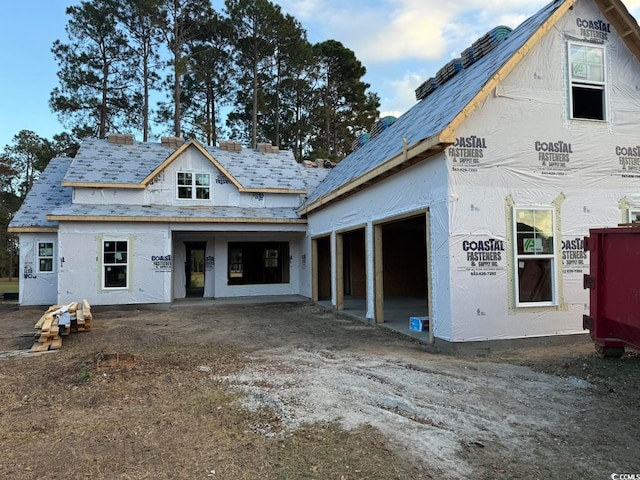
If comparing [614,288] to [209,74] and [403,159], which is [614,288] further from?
[209,74]

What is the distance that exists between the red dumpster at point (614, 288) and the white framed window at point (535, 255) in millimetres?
1288

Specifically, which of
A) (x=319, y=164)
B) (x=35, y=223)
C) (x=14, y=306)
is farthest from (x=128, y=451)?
(x=319, y=164)

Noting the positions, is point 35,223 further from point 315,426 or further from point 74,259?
point 315,426

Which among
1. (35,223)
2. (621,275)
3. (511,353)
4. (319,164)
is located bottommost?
(511,353)

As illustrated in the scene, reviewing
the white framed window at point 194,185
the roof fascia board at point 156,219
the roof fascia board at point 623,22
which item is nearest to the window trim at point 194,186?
the white framed window at point 194,185

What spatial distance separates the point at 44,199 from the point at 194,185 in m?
5.92

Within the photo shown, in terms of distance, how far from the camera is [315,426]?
13.3 ft

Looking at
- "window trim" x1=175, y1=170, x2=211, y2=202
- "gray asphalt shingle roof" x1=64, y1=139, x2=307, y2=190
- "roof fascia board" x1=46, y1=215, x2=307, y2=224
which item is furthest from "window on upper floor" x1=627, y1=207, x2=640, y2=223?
"window trim" x1=175, y1=170, x2=211, y2=202

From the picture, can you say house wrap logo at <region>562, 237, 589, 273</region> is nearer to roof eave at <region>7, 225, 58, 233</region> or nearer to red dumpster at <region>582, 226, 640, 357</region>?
red dumpster at <region>582, 226, 640, 357</region>

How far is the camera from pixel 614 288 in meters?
5.94

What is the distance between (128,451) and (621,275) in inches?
248

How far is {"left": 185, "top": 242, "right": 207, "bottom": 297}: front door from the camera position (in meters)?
17.5

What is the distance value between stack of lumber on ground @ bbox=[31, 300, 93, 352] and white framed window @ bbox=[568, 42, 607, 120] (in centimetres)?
1087

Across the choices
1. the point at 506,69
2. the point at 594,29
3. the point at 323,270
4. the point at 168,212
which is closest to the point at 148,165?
the point at 168,212
